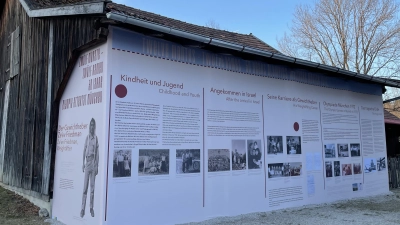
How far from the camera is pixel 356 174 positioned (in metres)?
10.5

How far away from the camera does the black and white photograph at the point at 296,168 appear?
28.6 ft

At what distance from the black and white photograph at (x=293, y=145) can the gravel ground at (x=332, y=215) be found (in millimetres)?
1418

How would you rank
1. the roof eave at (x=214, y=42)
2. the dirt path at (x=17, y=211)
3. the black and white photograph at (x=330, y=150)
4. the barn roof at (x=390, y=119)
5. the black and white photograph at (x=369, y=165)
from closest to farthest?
the roof eave at (x=214, y=42)
the dirt path at (x=17, y=211)
the black and white photograph at (x=330, y=150)
the black and white photograph at (x=369, y=165)
the barn roof at (x=390, y=119)

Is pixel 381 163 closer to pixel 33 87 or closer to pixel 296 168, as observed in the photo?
pixel 296 168

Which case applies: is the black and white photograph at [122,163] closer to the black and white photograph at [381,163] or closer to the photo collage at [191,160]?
the photo collage at [191,160]

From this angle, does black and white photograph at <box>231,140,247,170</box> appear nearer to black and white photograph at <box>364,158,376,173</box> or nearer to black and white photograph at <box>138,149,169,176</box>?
black and white photograph at <box>138,149,169,176</box>

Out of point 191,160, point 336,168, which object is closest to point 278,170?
point 336,168

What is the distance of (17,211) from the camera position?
799cm

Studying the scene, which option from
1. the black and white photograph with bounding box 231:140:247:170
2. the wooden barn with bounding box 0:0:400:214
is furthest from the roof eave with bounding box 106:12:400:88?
the black and white photograph with bounding box 231:140:247:170

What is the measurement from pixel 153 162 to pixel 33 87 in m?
4.87

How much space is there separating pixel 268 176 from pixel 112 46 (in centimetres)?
464

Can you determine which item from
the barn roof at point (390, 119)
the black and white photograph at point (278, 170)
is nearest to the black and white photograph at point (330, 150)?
the black and white photograph at point (278, 170)

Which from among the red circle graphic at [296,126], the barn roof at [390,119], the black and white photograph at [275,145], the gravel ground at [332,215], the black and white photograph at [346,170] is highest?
the barn roof at [390,119]

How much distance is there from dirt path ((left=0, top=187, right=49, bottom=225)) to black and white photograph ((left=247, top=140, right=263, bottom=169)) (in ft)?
14.8
